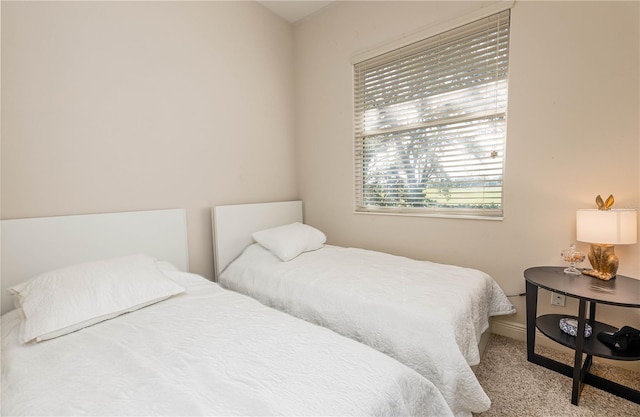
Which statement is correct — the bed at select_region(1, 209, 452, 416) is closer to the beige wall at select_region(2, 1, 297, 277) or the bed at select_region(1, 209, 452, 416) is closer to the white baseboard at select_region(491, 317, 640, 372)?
the beige wall at select_region(2, 1, 297, 277)

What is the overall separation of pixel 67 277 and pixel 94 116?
99cm

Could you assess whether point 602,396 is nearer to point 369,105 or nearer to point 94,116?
point 369,105

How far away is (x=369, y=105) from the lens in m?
2.61

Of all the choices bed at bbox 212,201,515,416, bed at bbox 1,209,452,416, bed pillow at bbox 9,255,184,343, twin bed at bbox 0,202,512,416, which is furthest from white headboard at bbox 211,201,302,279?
bed pillow at bbox 9,255,184,343

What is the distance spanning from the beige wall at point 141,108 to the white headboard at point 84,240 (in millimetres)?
86

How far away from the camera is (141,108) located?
1.90m

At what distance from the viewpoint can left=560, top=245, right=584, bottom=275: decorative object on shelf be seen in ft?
5.35

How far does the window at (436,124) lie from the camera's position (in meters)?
2.01

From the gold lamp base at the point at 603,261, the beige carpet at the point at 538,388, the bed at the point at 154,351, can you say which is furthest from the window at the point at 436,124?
the bed at the point at 154,351

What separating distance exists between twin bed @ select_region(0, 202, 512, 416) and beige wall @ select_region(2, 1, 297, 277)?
0.26 meters

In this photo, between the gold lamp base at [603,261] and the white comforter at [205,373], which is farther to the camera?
the gold lamp base at [603,261]

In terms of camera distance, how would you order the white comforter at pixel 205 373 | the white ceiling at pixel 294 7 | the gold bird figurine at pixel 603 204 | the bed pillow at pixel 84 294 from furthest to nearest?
1. the white ceiling at pixel 294 7
2. the gold bird figurine at pixel 603 204
3. the bed pillow at pixel 84 294
4. the white comforter at pixel 205 373

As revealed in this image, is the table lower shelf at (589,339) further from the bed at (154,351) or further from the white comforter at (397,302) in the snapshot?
the bed at (154,351)

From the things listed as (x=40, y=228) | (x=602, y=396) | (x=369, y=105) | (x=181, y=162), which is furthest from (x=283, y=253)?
(x=602, y=396)
